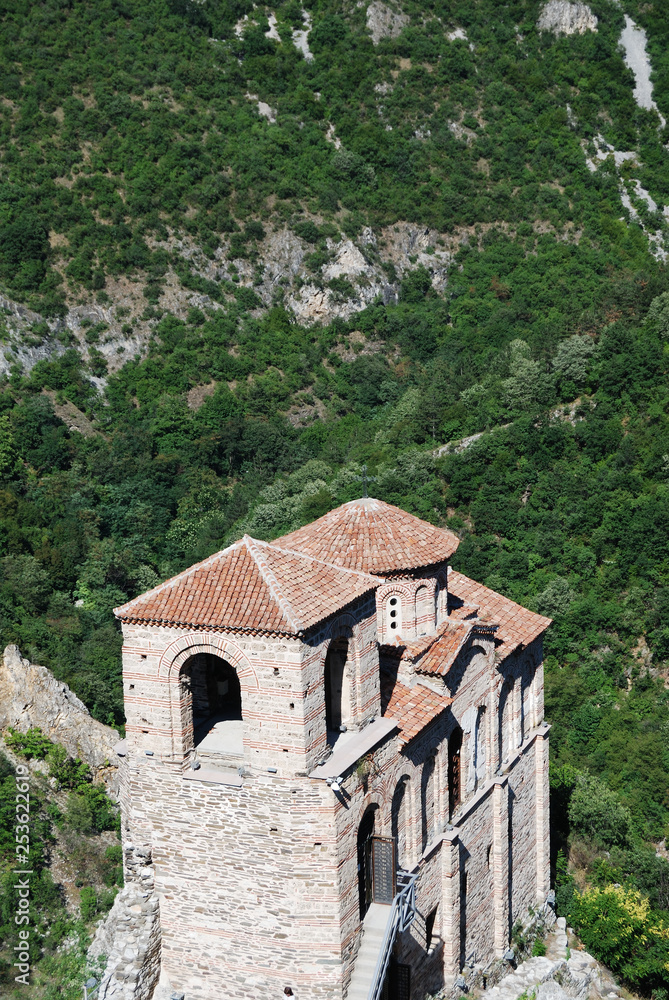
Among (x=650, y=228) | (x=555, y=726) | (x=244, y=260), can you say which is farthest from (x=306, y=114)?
(x=555, y=726)

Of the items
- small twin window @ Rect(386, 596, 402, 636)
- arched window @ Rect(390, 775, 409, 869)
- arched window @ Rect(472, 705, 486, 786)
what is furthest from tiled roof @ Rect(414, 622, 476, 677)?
arched window @ Rect(390, 775, 409, 869)

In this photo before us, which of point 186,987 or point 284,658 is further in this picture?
point 186,987

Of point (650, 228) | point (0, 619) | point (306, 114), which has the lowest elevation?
point (0, 619)

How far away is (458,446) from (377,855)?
45.1 metres

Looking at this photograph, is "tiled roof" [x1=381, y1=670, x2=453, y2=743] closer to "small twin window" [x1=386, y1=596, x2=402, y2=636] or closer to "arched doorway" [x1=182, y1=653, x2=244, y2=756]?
"small twin window" [x1=386, y1=596, x2=402, y2=636]

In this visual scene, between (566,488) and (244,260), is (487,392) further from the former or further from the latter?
(244,260)

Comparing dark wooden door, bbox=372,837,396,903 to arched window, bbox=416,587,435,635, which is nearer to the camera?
dark wooden door, bbox=372,837,396,903

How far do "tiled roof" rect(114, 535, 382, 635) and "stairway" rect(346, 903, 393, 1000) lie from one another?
22.5 ft

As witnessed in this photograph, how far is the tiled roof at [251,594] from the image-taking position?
67.1 feet

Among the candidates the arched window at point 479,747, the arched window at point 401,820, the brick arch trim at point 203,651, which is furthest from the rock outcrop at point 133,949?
the arched window at point 479,747

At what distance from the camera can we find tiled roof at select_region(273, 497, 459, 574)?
26.9 m

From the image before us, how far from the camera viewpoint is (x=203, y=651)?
20969 millimetres

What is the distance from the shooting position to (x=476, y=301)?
9500 centimetres

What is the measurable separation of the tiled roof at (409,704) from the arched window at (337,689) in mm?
1424
